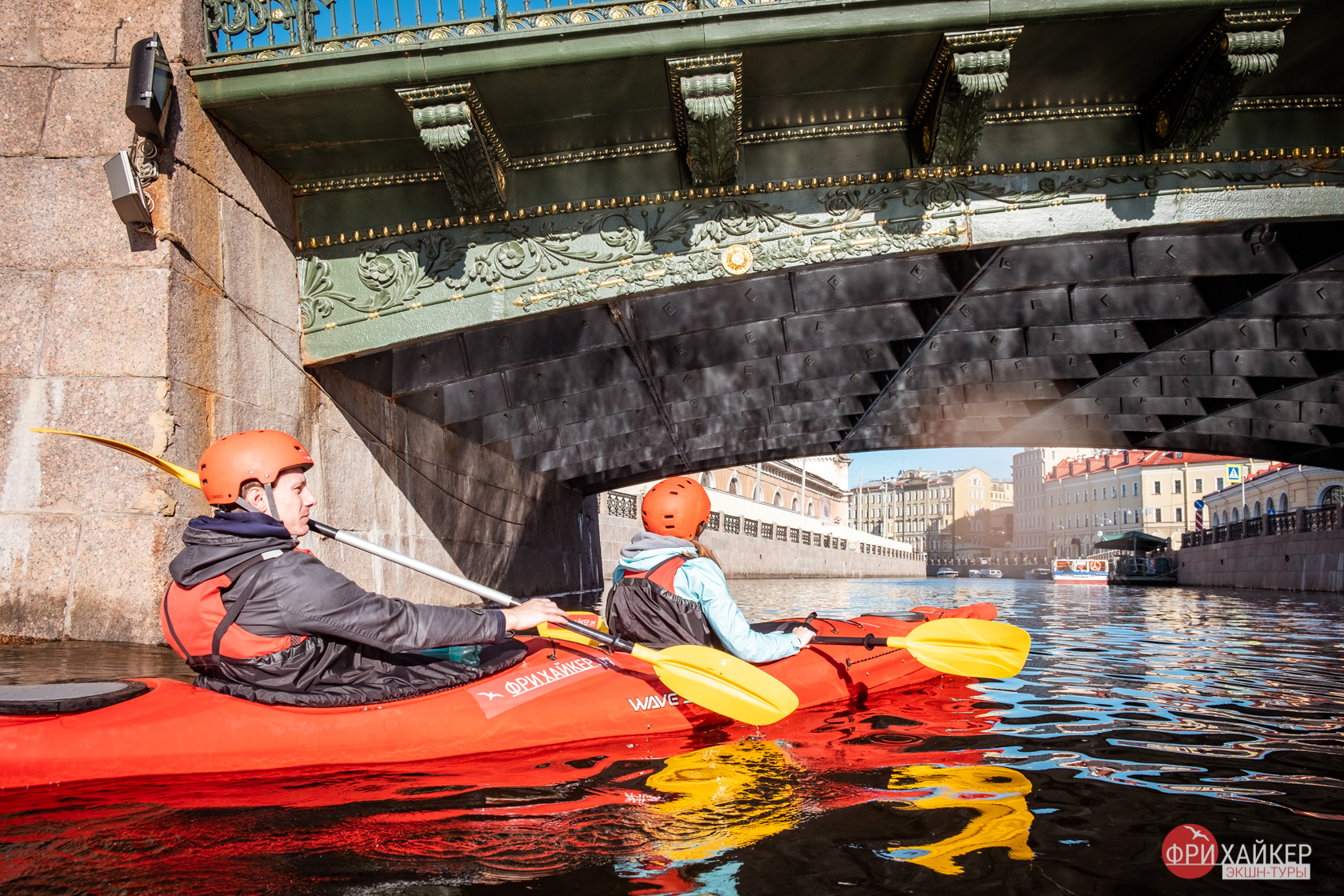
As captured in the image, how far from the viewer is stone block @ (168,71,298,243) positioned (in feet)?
19.2

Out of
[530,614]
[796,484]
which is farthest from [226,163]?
[796,484]

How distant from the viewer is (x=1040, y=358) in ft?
36.5

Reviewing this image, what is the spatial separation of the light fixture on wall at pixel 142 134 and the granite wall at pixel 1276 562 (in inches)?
1051

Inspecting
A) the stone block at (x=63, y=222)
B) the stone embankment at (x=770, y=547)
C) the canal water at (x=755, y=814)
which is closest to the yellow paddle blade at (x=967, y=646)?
the canal water at (x=755, y=814)

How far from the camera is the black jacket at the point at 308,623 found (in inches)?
132

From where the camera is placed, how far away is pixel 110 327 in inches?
217

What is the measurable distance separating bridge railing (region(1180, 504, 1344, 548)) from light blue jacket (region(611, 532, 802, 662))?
24.7 meters

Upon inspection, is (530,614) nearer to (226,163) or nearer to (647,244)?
(647,244)

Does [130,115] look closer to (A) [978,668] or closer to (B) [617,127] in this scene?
(B) [617,127]

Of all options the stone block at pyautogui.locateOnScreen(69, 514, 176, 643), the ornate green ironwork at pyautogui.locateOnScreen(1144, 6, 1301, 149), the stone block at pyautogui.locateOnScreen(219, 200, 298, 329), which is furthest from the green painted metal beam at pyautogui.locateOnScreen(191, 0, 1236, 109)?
the stone block at pyautogui.locateOnScreen(69, 514, 176, 643)

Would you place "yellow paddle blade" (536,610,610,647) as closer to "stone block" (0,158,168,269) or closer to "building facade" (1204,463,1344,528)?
"stone block" (0,158,168,269)

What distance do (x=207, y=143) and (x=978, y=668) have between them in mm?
6361

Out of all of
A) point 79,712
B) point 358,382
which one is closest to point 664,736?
point 79,712

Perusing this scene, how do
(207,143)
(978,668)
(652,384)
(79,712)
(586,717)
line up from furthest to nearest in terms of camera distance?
1. (652,384)
2. (207,143)
3. (978,668)
4. (586,717)
5. (79,712)
